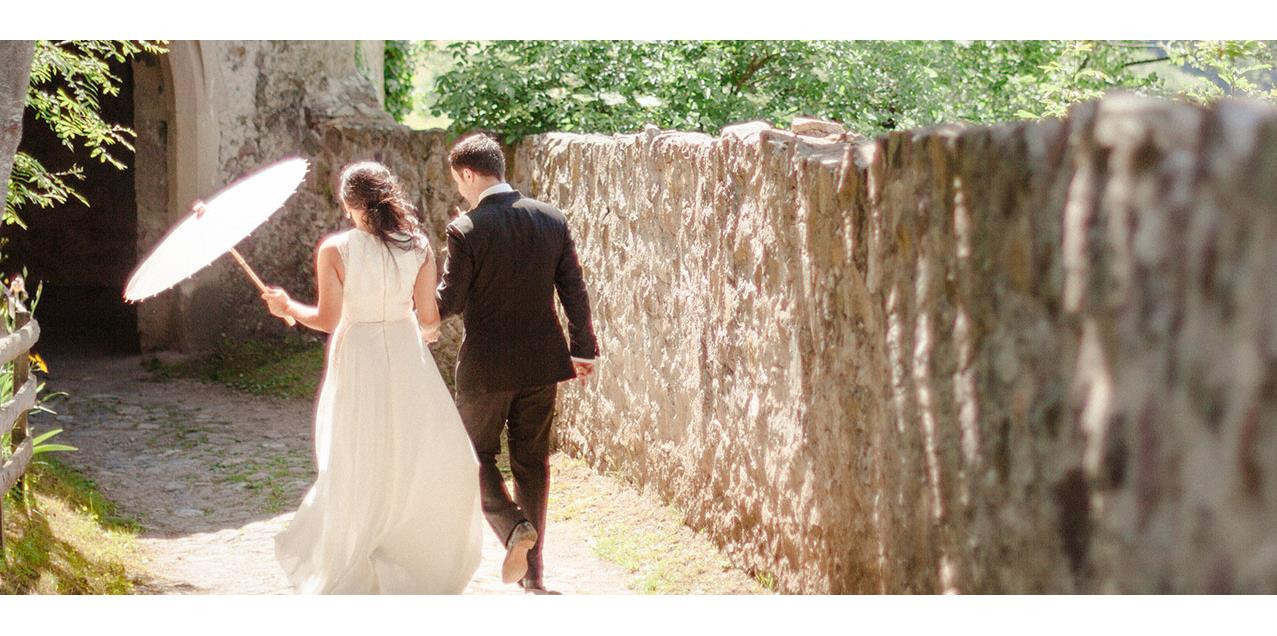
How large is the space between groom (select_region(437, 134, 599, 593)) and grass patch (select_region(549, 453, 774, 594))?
62cm

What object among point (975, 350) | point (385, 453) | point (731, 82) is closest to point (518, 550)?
point (385, 453)

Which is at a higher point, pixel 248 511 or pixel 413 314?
pixel 413 314

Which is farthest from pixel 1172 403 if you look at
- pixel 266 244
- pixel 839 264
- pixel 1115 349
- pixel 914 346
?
pixel 266 244

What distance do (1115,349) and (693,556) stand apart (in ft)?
10.9

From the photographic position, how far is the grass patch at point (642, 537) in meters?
5.16

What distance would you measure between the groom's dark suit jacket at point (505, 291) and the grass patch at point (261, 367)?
455cm

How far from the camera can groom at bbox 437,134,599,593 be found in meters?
4.79

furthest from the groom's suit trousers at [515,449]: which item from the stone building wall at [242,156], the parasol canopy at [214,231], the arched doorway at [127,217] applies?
the arched doorway at [127,217]

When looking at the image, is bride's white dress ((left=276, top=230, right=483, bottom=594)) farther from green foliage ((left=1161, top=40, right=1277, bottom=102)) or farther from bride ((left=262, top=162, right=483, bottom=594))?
green foliage ((left=1161, top=40, right=1277, bottom=102))

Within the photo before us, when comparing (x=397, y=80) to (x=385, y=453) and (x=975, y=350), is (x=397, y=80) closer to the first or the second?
(x=385, y=453)

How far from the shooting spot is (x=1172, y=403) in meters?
2.14

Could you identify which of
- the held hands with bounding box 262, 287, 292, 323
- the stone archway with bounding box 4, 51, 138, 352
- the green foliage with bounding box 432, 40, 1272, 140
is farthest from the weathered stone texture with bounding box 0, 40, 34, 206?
the stone archway with bounding box 4, 51, 138, 352

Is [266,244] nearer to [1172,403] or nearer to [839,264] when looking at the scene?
[839,264]

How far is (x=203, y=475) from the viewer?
7086 mm
